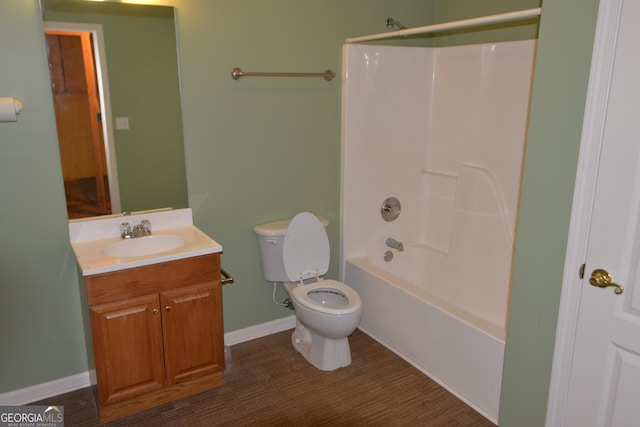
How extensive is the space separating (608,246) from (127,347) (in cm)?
206

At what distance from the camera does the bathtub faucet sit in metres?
3.42

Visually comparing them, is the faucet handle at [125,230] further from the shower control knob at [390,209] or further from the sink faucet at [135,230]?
the shower control knob at [390,209]

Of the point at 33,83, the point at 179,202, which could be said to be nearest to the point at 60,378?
the point at 179,202

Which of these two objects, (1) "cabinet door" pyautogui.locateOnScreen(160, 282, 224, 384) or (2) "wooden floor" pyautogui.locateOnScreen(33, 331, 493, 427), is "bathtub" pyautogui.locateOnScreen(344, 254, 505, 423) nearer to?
(2) "wooden floor" pyautogui.locateOnScreen(33, 331, 493, 427)

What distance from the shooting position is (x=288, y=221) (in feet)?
10.0

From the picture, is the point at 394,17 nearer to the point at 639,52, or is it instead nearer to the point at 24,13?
the point at 639,52

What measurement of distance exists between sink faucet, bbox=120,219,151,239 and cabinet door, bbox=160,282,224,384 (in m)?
0.42

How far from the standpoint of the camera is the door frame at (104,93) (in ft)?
7.63

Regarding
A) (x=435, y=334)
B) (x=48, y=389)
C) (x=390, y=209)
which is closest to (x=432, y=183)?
(x=390, y=209)

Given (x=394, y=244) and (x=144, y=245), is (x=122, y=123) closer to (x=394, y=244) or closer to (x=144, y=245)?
(x=144, y=245)

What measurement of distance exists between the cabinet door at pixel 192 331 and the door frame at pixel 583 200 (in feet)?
5.18

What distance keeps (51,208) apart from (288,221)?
1.31 meters

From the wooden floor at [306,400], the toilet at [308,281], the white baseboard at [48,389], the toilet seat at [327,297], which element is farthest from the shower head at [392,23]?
the white baseboard at [48,389]

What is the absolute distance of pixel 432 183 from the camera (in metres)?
3.51
